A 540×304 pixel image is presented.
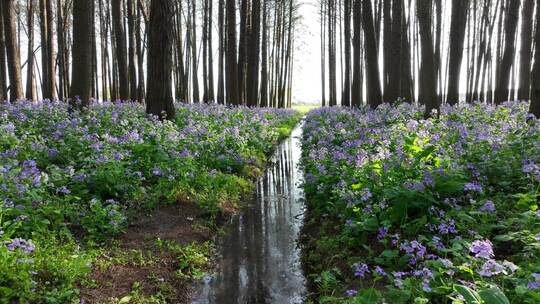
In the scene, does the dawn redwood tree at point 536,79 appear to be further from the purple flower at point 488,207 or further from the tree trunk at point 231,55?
the tree trunk at point 231,55

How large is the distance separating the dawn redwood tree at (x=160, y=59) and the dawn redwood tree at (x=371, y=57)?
6937 mm

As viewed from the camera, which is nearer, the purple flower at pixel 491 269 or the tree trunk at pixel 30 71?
the purple flower at pixel 491 269

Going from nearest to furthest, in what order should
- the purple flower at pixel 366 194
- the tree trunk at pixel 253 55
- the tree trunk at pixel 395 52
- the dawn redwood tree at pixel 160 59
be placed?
the purple flower at pixel 366 194, the dawn redwood tree at pixel 160 59, the tree trunk at pixel 395 52, the tree trunk at pixel 253 55

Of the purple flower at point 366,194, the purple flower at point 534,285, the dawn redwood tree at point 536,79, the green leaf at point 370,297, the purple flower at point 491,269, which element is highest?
the dawn redwood tree at point 536,79

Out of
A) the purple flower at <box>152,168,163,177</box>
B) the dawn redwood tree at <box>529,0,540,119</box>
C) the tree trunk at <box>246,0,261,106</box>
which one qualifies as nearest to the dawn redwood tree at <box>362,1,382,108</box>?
the tree trunk at <box>246,0,261,106</box>

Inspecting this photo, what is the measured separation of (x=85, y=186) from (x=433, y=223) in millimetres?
3916

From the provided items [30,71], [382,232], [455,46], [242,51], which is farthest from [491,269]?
[30,71]

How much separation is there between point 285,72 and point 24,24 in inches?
842

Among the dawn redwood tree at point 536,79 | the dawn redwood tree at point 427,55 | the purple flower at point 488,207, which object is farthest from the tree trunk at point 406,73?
the purple flower at point 488,207

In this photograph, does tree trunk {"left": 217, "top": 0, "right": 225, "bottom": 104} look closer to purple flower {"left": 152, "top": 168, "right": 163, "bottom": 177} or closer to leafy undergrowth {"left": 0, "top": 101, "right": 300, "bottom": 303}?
leafy undergrowth {"left": 0, "top": 101, "right": 300, "bottom": 303}

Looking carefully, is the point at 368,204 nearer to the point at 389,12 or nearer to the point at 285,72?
the point at 389,12

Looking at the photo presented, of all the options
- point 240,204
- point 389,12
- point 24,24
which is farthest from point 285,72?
point 240,204

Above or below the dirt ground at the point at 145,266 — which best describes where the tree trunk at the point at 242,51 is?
above

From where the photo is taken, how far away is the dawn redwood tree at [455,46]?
1145 cm
